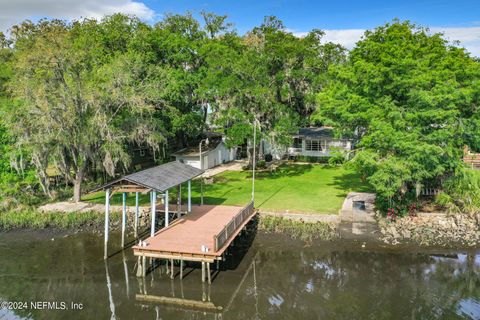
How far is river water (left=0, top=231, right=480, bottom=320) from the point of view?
14023 mm

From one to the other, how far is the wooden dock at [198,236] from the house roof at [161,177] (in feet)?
7.87

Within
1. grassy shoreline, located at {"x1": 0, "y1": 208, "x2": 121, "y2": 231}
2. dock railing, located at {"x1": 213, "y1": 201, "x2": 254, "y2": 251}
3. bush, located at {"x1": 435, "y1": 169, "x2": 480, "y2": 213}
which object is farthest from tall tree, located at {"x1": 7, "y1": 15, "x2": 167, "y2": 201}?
bush, located at {"x1": 435, "y1": 169, "x2": 480, "y2": 213}

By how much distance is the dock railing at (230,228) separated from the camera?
16244mm

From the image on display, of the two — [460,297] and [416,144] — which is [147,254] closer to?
[460,297]

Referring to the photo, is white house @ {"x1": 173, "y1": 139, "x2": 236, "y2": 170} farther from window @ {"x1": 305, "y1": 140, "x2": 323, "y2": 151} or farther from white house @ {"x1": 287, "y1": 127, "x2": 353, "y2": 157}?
window @ {"x1": 305, "y1": 140, "x2": 323, "y2": 151}

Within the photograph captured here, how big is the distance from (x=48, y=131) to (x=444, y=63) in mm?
23571

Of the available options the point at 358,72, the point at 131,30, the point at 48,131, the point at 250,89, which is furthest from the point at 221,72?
the point at 48,131

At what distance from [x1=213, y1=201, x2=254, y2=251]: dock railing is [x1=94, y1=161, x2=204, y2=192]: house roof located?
3.32 metres

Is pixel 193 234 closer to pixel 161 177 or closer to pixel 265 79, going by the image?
pixel 161 177

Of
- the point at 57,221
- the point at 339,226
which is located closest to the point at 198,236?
the point at 339,226

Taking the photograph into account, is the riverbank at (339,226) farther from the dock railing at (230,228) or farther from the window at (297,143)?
the window at (297,143)

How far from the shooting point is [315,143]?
42.6 metres

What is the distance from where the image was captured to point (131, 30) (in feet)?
112

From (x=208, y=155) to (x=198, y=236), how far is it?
19975 mm
